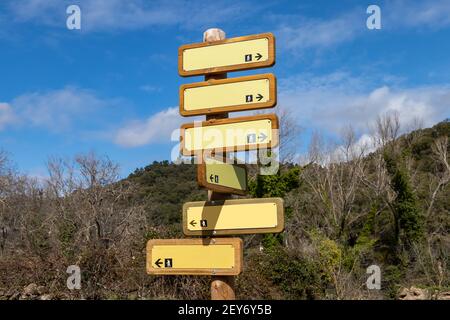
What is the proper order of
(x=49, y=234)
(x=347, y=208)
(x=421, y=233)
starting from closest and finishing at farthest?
1. (x=49, y=234)
2. (x=421, y=233)
3. (x=347, y=208)

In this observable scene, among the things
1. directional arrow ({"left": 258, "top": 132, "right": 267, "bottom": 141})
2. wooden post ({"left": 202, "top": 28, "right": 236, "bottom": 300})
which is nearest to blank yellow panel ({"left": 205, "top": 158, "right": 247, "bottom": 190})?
wooden post ({"left": 202, "top": 28, "right": 236, "bottom": 300})

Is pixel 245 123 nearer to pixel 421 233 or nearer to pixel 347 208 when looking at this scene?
pixel 421 233

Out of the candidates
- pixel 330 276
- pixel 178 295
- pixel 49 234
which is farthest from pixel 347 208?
pixel 178 295

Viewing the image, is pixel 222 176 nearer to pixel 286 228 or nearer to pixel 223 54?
pixel 223 54

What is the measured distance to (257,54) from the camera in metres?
3.45

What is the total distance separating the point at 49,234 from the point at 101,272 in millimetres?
9146

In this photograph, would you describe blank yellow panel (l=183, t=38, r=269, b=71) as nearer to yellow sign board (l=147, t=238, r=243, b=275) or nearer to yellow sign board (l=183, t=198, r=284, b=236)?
yellow sign board (l=183, t=198, r=284, b=236)

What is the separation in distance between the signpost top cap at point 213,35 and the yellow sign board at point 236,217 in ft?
4.26

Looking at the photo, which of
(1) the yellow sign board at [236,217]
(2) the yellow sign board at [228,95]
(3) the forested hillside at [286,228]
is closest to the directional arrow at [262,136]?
(2) the yellow sign board at [228,95]

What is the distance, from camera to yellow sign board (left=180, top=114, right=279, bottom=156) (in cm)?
327

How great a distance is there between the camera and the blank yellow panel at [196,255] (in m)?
3.24

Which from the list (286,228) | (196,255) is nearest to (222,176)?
(196,255)

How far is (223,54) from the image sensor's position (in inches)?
140

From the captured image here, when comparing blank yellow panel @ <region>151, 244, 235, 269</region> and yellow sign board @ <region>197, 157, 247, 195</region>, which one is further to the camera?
blank yellow panel @ <region>151, 244, 235, 269</region>
